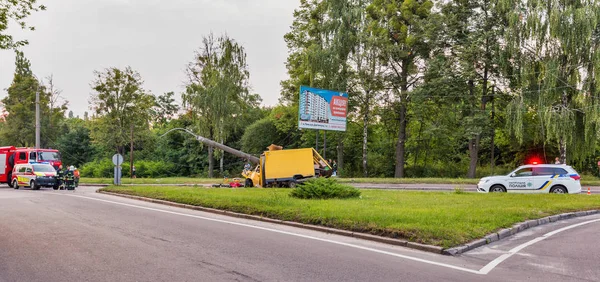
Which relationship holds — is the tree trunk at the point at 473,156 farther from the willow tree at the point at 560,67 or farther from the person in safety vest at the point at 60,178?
the person in safety vest at the point at 60,178

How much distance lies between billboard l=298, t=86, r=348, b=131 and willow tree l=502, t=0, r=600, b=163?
39.8ft

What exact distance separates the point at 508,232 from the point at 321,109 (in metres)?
20.1

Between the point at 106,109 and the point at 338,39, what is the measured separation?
30870 mm

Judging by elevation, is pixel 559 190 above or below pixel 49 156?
below

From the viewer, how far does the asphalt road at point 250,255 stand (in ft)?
21.1

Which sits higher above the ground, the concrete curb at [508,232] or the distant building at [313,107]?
the distant building at [313,107]

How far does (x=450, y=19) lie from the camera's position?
34875 mm

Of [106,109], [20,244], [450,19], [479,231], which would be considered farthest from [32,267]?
A: [106,109]

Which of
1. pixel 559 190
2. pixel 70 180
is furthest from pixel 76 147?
pixel 559 190

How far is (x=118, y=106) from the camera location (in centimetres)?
5272

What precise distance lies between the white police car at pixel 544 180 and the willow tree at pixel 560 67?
34.0ft

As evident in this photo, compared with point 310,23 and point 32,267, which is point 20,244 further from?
point 310,23

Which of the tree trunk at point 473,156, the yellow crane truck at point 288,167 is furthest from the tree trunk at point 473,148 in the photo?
the yellow crane truck at point 288,167

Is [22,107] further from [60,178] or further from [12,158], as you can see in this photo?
[60,178]
